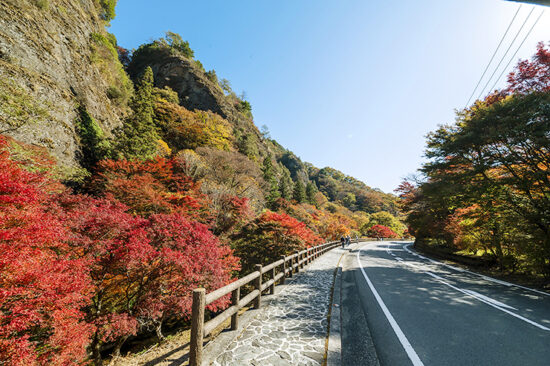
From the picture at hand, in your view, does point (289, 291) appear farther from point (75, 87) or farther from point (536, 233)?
point (75, 87)

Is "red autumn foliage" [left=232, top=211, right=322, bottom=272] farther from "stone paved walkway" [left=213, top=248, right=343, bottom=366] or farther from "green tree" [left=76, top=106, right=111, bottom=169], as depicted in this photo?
"green tree" [left=76, top=106, right=111, bottom=169]

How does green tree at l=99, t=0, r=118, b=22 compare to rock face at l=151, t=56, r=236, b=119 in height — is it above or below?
above

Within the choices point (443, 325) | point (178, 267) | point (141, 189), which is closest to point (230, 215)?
point (141, 189)

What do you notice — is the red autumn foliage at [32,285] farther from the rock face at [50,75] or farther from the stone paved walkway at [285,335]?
the rock face at [50,75]

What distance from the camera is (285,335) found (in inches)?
148

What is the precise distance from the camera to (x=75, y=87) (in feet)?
42.8

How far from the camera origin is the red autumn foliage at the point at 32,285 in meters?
3.25

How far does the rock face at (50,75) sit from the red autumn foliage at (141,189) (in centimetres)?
210

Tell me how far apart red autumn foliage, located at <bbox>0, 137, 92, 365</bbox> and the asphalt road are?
5.22 m

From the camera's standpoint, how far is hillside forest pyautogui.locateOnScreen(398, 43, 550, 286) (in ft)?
24.6

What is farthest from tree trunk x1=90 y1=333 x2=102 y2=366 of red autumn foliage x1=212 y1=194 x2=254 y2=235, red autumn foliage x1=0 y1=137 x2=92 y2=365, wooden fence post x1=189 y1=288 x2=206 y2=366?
red autumn foliage x1=212 y1=194 x2=254 y2=235

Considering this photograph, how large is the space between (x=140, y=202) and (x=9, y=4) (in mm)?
11638

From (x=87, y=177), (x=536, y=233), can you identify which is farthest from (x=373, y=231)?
(x=87, y=177)

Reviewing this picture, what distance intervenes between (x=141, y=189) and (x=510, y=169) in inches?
653
